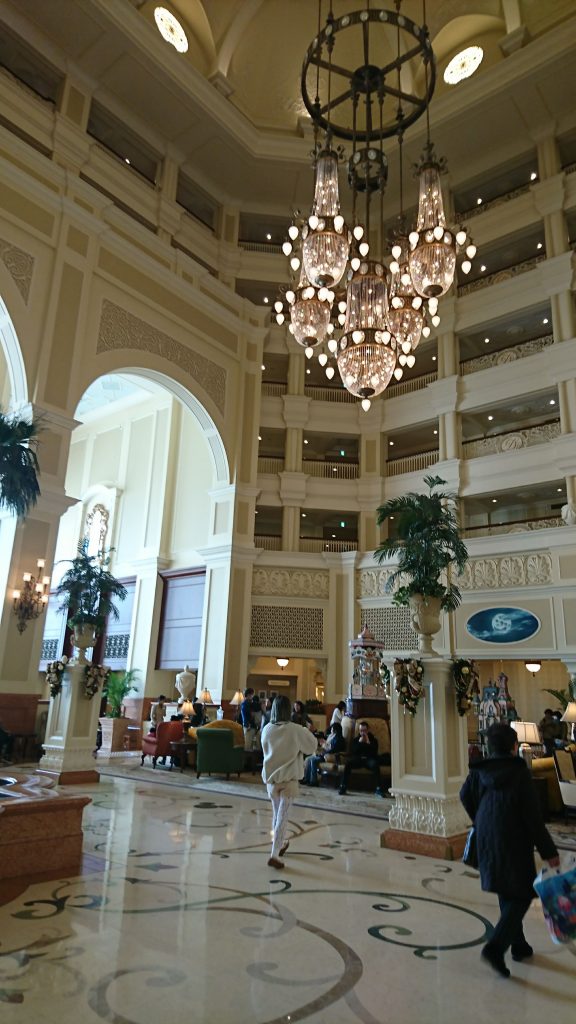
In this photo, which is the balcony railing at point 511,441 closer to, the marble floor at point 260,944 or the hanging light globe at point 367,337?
the hanging light globe at point 367,337

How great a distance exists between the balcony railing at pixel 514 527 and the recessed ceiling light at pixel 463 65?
949 centimetres

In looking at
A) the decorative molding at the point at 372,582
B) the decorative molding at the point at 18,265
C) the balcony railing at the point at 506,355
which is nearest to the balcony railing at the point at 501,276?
the balcony railing at the point at 506,355

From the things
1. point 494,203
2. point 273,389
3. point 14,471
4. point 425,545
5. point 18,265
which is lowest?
point 425,545

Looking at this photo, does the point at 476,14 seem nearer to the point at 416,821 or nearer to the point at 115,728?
the point at 416,821

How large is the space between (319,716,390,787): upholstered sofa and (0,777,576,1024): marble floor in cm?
359

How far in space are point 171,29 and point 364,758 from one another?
14.3m

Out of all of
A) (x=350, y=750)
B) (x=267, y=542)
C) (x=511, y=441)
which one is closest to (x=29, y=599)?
(x=350, y=750)

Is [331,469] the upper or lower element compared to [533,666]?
upper

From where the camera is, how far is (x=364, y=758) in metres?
8.66

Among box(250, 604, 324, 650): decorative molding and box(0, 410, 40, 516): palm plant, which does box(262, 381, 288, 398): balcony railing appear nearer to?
box(250, 604, 324, 650): decorative molding

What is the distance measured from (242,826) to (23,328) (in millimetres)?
7973

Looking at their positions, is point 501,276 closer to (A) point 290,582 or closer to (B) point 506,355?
(B) point 506,355

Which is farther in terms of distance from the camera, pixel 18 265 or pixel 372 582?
pixel 372 582

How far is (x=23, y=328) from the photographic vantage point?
10250 millimetres
